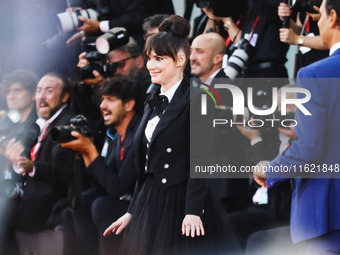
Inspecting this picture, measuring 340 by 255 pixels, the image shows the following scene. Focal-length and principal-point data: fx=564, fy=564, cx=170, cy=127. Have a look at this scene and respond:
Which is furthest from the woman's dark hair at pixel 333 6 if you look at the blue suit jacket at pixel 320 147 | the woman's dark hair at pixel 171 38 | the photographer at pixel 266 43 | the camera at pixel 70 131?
the camera at pixel 70 131

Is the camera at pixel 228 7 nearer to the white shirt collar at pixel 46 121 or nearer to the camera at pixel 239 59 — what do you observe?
the camera at pixel 239 59

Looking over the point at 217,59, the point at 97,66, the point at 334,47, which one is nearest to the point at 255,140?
the point at 217,59

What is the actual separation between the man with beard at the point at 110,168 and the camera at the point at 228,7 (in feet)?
2.55

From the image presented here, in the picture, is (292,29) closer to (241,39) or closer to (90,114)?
(241,39)

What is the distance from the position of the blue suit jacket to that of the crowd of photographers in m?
0.96

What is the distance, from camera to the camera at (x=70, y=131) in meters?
3.28

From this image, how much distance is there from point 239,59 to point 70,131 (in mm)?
1159

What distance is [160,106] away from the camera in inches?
105

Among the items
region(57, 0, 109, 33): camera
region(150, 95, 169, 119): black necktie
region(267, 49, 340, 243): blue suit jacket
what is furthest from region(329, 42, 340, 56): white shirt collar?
region(57, 0, 109, 33): camera

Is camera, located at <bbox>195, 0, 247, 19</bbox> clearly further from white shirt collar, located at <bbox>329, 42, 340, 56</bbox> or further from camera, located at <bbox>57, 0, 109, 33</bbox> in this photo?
white shirt collar, located at <bbox>329, 42, 340, 56</bbox>

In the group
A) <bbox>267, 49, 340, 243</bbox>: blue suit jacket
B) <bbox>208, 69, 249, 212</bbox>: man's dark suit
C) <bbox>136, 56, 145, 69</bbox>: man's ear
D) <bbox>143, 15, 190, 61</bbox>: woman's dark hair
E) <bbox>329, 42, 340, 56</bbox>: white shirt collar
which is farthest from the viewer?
<bbox>136, 56, 145, 69</bbox>: man's ear

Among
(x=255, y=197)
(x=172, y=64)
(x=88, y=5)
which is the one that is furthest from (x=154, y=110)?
(x=88, y=5)

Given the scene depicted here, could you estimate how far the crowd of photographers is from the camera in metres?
3.43

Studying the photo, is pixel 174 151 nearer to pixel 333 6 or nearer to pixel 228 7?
pixel 333 6
